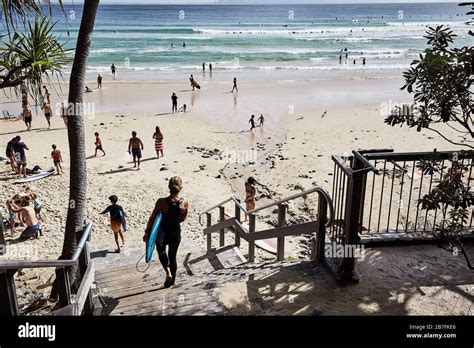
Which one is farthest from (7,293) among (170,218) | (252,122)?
(252,122)

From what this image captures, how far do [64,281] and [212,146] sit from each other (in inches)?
625

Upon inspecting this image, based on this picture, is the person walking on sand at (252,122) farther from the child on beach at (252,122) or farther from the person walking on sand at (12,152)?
the person walking on sand at (12,152)

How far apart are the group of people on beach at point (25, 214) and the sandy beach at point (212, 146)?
28 cm

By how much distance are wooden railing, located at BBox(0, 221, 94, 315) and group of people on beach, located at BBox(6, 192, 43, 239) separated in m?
6.24

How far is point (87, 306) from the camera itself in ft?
18.4

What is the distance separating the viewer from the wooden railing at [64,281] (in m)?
3.70

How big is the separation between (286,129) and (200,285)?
1814cm

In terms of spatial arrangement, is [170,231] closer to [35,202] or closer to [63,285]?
[63,285]

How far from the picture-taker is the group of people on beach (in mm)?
11148

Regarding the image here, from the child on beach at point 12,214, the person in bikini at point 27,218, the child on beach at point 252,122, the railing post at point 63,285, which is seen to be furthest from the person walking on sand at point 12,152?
the railing post at point 63,285

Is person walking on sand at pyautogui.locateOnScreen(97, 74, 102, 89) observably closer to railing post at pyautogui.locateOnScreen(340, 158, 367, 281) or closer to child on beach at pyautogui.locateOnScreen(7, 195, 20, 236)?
child on beach at pyautogui.locateOnScreen(7, 195, 20, 236)

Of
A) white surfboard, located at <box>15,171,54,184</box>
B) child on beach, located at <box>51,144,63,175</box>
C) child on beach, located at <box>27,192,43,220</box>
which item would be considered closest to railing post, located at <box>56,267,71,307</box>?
child on beach, located at <box>27,192,43,220</box>
